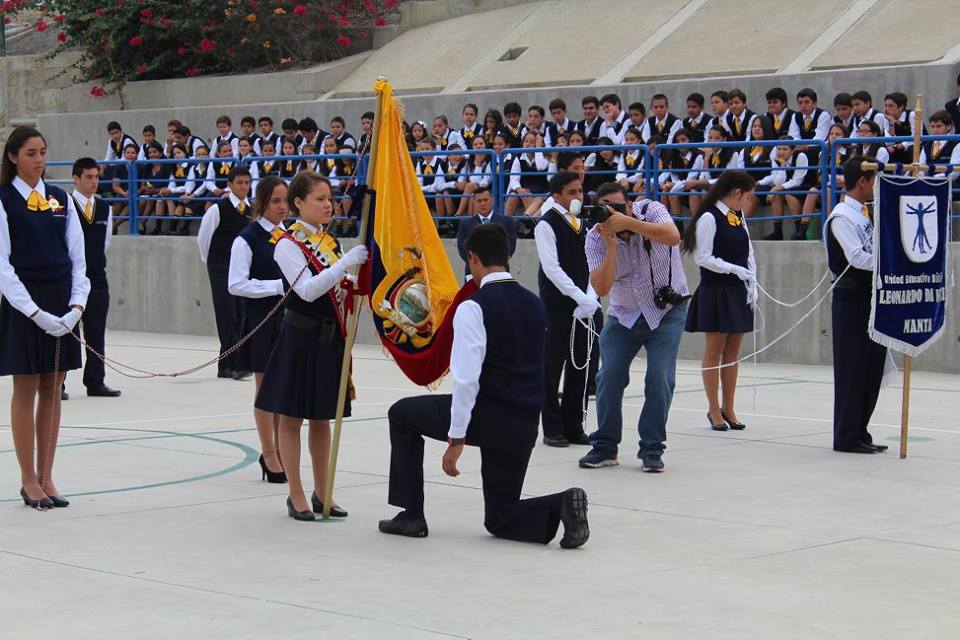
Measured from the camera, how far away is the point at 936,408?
12.1 meters

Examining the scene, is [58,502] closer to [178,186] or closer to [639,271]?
[639,271]

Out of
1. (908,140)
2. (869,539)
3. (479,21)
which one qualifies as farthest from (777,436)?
(479,21)

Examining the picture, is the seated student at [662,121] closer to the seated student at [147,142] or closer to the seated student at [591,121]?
the seated student at [591,121]

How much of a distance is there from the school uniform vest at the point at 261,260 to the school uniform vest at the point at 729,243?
10.8ft

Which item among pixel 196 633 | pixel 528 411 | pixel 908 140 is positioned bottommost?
pixel 196 633

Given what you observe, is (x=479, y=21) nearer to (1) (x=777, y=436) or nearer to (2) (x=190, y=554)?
(1) (x=777, y=436)

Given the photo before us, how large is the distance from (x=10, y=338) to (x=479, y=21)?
19448mm


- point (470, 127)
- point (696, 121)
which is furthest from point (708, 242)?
point (470, 127)

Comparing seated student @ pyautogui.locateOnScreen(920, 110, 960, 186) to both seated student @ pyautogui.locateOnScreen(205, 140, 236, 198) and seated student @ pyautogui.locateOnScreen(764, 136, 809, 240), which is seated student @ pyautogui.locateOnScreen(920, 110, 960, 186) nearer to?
seated student @ pyautogui.locateOnScreen(764, 136, 809, 240)

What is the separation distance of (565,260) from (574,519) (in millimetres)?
3666

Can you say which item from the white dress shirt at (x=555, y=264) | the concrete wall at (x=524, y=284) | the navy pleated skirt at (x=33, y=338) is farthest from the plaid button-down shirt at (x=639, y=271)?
the concrete wall at (x=524, y=284)

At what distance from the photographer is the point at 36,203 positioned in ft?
26.1

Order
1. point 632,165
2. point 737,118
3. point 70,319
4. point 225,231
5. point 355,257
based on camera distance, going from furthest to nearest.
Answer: point 632,165 → point 737,118 → point 225,231 → point 70,319 → point 355,257

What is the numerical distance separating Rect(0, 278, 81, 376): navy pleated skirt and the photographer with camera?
10.3ft
